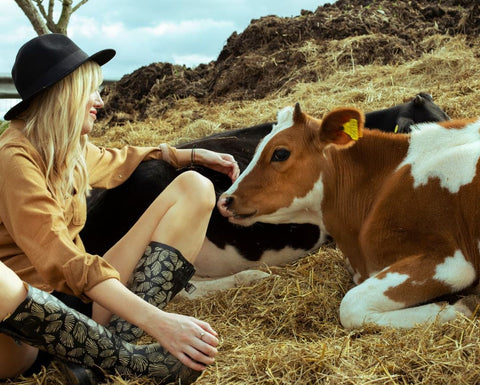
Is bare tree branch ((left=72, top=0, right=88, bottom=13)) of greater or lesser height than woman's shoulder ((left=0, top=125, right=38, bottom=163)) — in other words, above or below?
above

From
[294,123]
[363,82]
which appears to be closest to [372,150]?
[294,123]

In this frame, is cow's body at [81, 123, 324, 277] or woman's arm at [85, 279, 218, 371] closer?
woman's arm at [85, 279, 218, 371]

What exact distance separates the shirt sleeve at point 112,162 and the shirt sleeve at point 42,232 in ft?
4.11

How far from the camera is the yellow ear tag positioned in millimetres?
4480

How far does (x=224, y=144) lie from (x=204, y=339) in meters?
3.22

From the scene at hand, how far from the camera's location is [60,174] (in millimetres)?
3674

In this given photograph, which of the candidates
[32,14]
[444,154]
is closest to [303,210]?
[444,154]

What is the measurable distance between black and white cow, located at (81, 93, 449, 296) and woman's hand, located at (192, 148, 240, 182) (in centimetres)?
19

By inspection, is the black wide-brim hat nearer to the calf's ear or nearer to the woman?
the woman

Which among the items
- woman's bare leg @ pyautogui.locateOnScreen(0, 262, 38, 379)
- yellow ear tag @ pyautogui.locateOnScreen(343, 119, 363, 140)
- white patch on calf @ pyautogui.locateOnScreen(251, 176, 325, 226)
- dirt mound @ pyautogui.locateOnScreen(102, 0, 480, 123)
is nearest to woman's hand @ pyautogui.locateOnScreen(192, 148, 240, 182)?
white patch on calf @ pyautogui.locateOnScreen(251, 176, 325, 226)

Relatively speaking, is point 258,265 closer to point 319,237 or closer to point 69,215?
point 319,237

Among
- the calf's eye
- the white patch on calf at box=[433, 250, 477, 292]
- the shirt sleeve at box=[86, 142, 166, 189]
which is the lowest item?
the white patch on calf at box=[433, 250, 477, 292]

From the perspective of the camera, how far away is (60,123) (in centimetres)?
363

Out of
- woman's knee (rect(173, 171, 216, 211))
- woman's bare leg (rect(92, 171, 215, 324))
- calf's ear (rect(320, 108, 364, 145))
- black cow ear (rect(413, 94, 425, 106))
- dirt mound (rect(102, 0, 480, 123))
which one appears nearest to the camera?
woman's bare leg (rect(92, 171, 215, 324))
